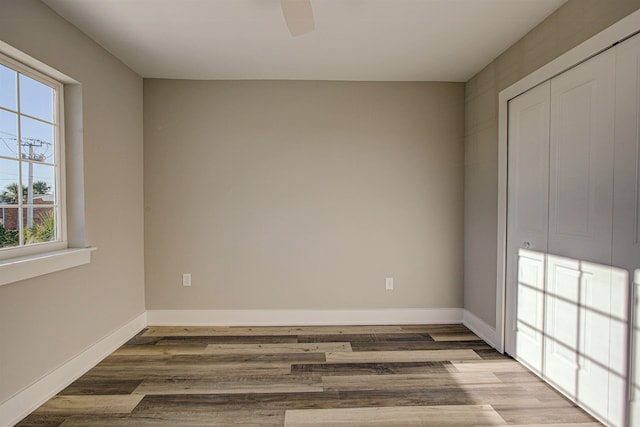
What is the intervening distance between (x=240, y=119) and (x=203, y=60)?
0.62 metres

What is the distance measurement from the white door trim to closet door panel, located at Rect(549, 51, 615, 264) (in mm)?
61

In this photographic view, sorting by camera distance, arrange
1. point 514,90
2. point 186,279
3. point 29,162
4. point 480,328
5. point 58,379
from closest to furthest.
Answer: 1. point 29,162
2. point 58,379
3. point 514,90
4. point 480,328
5. point 186,279

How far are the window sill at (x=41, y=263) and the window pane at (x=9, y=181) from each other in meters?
0.35

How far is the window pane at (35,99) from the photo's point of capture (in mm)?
2023

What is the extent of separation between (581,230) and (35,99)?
3.39 metres

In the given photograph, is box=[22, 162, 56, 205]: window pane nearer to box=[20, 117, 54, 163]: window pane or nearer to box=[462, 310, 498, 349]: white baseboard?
box=[20, 117, 54, 163]: window pane

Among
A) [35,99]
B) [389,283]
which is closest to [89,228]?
[35,99]

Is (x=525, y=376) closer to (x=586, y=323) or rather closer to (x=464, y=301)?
(x=586, y=323)

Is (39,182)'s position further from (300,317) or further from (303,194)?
(300,317)

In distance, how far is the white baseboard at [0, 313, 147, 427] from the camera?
1835 millimetres

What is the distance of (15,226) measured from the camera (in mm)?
1970

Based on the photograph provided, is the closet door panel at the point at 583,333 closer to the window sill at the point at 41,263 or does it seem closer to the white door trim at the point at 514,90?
the white door trim at the point at 514,90

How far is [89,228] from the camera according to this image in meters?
2.46

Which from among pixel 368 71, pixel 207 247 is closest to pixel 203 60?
pixel 368 71
